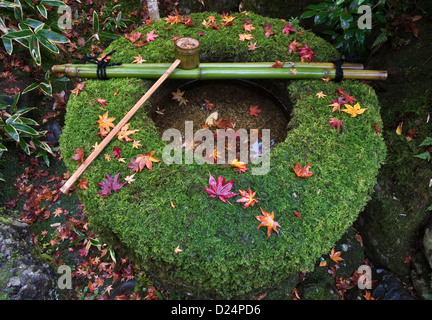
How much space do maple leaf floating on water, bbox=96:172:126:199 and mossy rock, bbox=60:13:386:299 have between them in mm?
42

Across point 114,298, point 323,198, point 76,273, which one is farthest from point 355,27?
point 76,273

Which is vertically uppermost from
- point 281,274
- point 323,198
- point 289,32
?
point 289,32

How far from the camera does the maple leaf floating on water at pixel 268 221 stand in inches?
75.0

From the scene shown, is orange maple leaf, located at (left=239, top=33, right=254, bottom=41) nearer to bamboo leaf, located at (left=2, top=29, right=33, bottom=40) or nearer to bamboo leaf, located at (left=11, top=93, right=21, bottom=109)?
bamboo leaf, located at (left=2, top=29, right=33, bottom=40)

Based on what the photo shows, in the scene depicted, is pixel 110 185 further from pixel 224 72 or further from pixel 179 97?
pixel 224 72

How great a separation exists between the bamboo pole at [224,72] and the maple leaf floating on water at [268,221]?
4.29ft

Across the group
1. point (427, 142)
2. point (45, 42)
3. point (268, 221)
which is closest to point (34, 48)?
point (45, 42)

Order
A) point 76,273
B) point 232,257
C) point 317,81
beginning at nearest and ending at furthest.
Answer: point 232,257, point 317,81, point 76,273

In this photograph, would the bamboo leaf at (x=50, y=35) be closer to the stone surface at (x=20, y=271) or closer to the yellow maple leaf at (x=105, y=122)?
the yellow maple leaf at (x=105, y=122)

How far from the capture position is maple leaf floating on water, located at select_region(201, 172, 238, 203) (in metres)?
2.01

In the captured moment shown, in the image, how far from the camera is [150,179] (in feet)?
6.87

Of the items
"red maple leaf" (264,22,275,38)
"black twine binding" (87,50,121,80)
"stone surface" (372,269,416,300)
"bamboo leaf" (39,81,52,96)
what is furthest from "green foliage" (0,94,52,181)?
"stone surface" (372,269,416,300)

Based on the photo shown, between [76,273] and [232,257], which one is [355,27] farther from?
[76,273]

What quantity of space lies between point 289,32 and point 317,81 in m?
0.72
